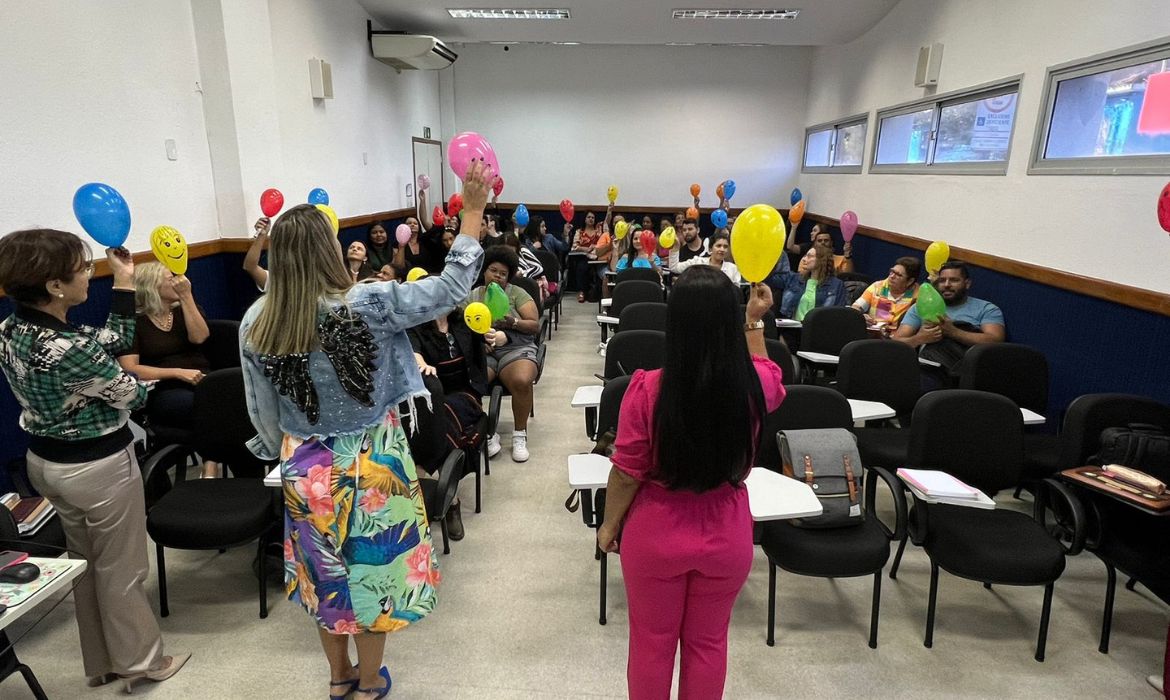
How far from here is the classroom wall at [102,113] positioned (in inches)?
118

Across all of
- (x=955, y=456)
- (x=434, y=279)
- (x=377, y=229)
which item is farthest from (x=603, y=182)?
(x=434, y=279)

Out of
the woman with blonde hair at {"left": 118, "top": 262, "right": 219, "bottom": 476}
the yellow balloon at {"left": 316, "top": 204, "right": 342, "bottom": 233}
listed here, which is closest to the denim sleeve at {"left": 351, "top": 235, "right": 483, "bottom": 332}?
the yellow balloon at {"left": 316, "top": 204, "right": 342, "bottom": 233}

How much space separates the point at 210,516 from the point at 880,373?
3283 millimetres

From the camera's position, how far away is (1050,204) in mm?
3750

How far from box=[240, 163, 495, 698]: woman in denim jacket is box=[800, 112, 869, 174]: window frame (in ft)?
22.1

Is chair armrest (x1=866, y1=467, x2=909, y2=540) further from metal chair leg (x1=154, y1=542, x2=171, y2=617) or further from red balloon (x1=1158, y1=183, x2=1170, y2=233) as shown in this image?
metal chair leg (x1=154, y1=542, x2=171, y2=617)

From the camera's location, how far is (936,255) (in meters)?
4.48

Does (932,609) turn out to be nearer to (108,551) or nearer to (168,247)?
(108,551)

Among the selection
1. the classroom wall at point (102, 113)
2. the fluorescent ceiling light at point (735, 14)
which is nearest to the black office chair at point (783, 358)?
the classroom wall at point (102, 113)

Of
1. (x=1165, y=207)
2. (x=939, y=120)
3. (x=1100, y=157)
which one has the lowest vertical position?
(x=1165, y=207)

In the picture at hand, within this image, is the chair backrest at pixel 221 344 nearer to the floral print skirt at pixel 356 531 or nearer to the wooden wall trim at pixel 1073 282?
the floral print skirt at pixel 356 531

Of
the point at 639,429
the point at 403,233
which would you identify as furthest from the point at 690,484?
the point at 403,233

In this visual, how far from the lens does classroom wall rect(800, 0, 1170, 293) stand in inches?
124

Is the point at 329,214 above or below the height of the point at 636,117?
below
